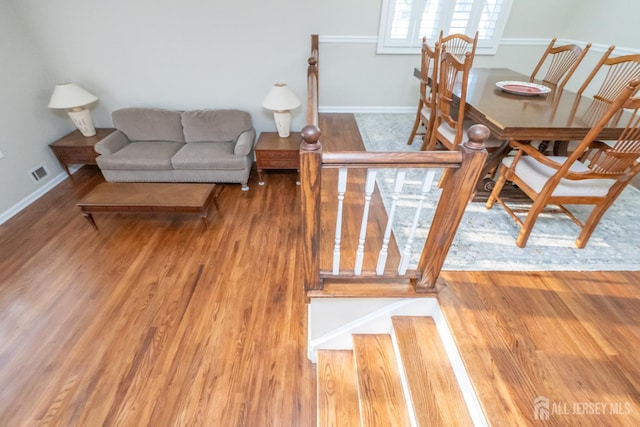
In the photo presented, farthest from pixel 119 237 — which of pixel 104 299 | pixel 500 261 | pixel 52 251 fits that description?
pixel 500 261

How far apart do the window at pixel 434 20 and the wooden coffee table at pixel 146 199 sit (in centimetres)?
269

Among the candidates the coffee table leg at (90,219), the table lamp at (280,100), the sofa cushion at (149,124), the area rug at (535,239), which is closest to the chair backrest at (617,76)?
the area rug at (535,239)

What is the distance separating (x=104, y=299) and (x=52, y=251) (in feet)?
2.93

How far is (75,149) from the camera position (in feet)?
10.5

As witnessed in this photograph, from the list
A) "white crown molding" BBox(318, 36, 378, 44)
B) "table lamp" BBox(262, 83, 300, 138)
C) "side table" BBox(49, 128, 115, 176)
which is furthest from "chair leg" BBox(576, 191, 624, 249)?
"side table" BBox(49, 128, 115, 176)

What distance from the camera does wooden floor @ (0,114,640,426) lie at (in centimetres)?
114

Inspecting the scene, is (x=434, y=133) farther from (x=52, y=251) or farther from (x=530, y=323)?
(x=52, y=251)

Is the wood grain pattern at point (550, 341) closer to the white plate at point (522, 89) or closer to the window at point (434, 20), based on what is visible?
the white plate at point (522, 89)

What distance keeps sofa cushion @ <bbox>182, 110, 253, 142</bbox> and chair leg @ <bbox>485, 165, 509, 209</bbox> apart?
271cm

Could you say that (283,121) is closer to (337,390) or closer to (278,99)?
(278,99)

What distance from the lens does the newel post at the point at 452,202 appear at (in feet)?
3.20

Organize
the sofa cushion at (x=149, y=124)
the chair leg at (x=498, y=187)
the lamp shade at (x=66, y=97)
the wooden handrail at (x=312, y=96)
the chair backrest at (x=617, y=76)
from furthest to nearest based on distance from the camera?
the sofa cushion at (x=149, y=124) < the lamp shade at (x=66, y=97) < the chair backrest at (x=617, y=76) < the chair leg at (x=498, y=187) < the wooden handrail at (x=312, y=96)

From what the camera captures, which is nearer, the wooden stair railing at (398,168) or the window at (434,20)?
the wooden stair railing at (398,168)

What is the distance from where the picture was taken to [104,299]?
2.01 m
